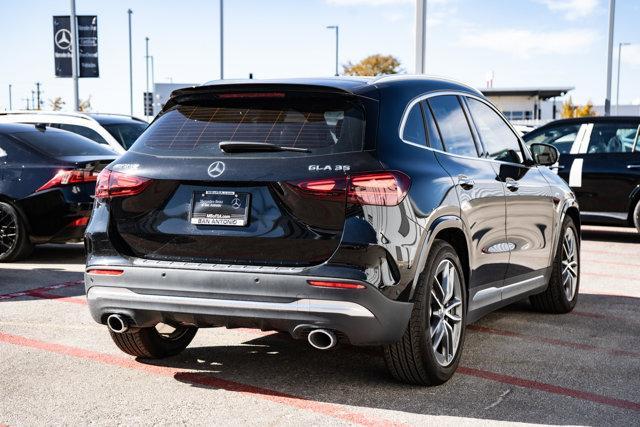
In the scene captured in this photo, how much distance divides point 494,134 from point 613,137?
7694 millimetres

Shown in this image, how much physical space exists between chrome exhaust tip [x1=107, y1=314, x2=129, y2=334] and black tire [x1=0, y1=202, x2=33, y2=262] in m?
5.73

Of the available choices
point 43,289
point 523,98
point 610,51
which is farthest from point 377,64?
point 43,289

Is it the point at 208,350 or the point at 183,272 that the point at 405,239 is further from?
the point at 208,350

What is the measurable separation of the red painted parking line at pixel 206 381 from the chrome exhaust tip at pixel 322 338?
0.33 meters

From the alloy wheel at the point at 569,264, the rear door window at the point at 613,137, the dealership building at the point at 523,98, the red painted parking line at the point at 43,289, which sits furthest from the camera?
the dealership building at the point at 523,98

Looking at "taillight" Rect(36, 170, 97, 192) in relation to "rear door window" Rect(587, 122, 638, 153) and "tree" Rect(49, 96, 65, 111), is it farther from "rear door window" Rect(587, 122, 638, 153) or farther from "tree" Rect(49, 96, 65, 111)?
"tree" Rect(49, 96, 65, 111)

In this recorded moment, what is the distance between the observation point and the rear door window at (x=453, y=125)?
5.57 m


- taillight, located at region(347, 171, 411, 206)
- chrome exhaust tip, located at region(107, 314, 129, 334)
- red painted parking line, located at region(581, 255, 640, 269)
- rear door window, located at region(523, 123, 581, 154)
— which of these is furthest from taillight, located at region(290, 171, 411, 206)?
rear door window, located at region(523, 123, 581, 154)

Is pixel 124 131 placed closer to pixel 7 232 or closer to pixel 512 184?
pixel 7 232

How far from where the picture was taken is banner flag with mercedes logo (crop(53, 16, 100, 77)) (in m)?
26.8

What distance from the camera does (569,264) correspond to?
7.71 meters

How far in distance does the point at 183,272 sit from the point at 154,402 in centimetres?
69

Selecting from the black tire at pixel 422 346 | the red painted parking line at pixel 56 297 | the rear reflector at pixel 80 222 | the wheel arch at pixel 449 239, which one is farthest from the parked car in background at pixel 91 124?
the black tire at pixel 422 346

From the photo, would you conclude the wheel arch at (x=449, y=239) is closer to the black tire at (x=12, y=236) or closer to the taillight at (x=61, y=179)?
the taillight at (x=61, y=179)
